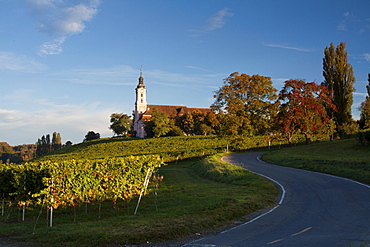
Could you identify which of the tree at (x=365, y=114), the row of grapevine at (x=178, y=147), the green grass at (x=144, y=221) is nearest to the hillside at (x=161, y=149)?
the row of grapevine at (x=178, y=147)

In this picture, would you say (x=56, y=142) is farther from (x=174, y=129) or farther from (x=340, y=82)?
(x=340, y=82)

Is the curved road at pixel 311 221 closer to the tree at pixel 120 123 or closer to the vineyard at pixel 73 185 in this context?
the vineyard at pixel 73 185

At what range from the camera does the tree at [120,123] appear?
339 feet

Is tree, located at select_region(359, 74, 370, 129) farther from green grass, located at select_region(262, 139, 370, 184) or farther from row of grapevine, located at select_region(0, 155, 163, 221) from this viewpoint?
row of grapevine, located at select_region(0, 155, 163, 221)

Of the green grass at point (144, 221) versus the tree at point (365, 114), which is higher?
the tree at point (365, 114)

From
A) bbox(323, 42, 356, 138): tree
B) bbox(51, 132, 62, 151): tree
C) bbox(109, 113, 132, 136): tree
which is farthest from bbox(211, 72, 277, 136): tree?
bbox(51, 132, 62, 151): tree

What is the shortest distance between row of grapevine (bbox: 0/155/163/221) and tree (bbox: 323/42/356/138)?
46568 millimetres

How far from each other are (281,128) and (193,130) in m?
45.6

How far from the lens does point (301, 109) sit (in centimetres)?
4828

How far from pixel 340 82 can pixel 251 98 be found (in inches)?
670

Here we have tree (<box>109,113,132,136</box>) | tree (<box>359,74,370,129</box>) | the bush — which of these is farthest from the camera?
tree (<box>109,113,132,136</box>)

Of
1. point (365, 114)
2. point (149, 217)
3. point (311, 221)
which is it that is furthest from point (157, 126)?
point (311, 221)

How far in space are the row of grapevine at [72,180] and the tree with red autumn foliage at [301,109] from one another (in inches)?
1355

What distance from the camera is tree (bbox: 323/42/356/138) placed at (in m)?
55.5
